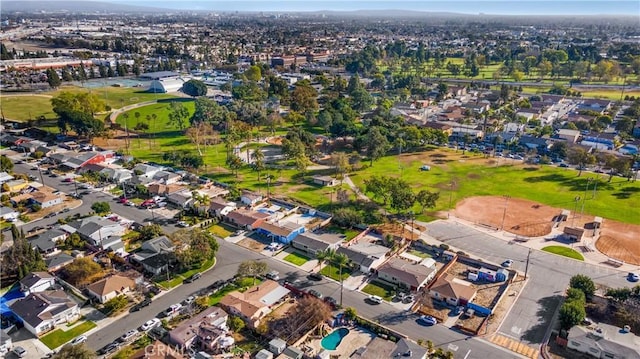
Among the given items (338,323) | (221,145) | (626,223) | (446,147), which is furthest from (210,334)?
(446,147)

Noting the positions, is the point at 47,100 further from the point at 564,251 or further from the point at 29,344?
the point at 564,251

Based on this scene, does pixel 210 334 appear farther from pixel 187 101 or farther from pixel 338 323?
pixel 187 101

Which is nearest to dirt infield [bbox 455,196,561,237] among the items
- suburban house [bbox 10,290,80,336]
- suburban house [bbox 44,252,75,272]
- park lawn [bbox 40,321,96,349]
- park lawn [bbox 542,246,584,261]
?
park lawn [bbox 542,246,584,261]

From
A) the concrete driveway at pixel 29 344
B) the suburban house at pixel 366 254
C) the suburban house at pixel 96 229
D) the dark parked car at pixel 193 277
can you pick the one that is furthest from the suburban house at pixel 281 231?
the concrete driveway at pixel 29 344

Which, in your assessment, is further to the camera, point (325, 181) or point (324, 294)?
point (325, 181)

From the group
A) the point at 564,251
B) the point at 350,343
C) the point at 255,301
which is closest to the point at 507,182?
the point at 564,251

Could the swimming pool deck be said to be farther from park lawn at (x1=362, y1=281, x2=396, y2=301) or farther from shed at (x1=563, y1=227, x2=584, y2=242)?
shed at (x1=563, y1=227, x2=584, y2=242)
